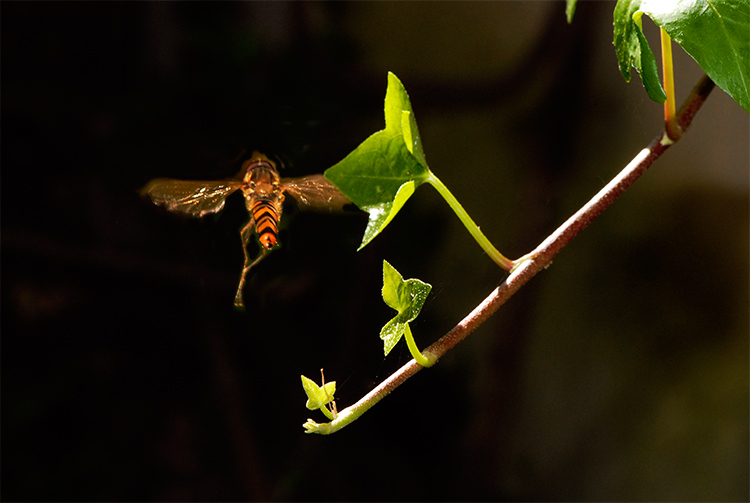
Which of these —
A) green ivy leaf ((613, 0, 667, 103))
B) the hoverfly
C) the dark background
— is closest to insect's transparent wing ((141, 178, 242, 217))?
the hoverfly

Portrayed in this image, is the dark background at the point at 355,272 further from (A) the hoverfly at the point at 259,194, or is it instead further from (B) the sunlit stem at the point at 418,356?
(B) the sunlit stem at the point at 418,356

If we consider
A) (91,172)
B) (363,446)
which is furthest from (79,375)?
(363,446)

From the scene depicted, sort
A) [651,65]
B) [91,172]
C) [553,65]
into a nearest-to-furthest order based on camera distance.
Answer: [651,65], [91,172], [553,65]

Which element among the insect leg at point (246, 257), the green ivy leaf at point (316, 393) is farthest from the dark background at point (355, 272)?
the green ivy leaf at point (316, 393)

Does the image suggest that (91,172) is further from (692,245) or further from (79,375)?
(692,245)

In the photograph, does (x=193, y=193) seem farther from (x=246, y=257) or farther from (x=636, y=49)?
(x=636, y=49)

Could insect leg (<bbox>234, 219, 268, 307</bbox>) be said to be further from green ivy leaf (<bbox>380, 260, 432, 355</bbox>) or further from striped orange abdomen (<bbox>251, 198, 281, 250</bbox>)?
green ivy leaf (<bbox>380, 260, 432, 355</bbox>)
